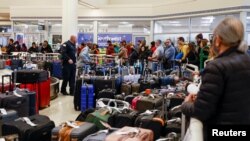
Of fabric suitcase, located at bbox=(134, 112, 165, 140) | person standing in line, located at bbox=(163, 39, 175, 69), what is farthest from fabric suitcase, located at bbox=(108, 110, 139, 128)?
person standing in line, located at bbox=(163, 39, 175, 69)

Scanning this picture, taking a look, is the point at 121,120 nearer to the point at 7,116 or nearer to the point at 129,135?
the point at 129,135

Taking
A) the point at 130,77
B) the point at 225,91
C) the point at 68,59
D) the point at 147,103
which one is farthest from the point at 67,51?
the point at 225,91

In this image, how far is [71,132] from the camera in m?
3.36

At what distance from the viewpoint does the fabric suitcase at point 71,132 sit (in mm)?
3328

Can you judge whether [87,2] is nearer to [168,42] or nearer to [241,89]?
[168,42]

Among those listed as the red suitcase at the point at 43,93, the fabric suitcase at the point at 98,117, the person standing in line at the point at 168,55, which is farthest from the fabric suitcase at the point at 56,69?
the fabric suitcase at the point at 98,117

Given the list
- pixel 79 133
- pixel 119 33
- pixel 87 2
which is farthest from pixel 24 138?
pixel 119 33

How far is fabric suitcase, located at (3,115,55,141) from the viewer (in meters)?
3.64

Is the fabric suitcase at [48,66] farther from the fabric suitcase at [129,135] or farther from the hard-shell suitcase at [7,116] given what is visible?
the fabric suitcase at [129,135]

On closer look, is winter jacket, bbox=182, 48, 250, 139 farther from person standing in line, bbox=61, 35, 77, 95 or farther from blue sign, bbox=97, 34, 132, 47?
blue sign, bbox=97, 34, 132, 47

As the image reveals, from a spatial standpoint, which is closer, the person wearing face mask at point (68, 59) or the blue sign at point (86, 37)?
the person wearing face mask at point (68, 59)

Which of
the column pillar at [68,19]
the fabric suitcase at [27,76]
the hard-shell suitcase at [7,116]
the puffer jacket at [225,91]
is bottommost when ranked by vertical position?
the hard-shell suitcase at [7,116]

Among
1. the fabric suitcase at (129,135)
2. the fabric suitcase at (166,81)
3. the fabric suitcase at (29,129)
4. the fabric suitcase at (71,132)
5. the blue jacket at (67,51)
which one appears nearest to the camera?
the fabric suitcase at (129,135)

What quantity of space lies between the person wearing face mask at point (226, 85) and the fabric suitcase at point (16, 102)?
3426 mm
